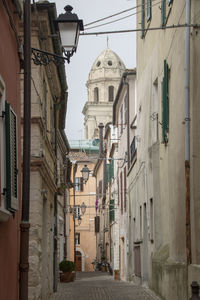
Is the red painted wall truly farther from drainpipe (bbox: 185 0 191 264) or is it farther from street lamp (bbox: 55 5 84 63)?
drainpipe (bbox: 185 0 191 264)

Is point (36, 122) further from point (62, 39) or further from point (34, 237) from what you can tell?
point (62, 39)

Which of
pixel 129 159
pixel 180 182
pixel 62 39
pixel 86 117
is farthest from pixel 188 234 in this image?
pixel 86 117

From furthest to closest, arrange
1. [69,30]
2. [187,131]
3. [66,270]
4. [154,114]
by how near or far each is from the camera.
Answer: [66,270]
[154,114]
[187,131]
[69,30]

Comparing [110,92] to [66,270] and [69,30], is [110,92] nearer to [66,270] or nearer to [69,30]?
[66,270]

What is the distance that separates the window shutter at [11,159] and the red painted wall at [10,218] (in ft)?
0.98

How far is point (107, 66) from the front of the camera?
271ft

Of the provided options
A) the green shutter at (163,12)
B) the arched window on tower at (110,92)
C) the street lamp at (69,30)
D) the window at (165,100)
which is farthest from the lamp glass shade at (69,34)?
the arched window on tower at (110,92)

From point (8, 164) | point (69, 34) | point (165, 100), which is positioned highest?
point (165, 100)

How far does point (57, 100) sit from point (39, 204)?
330 inches

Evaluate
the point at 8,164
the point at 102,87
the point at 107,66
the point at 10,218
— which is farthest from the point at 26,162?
the point at 107,66

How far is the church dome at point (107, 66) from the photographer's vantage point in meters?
82.4

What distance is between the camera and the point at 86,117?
8631 cm

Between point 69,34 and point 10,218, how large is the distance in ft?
9.18

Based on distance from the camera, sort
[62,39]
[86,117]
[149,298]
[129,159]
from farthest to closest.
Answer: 1. [86,117]
2. [129,159]
3. [149,298]
4. [62,39]
